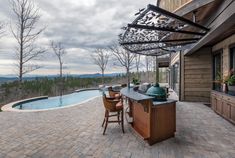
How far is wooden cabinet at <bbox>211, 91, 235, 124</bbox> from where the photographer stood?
462 centimetres

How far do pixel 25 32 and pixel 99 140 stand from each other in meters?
7.98

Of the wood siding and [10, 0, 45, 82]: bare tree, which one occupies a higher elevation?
[10, 0, 45, 82]: bare tree

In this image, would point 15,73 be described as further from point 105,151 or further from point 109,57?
point 109,57

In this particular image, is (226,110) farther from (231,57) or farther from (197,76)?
(197,76)

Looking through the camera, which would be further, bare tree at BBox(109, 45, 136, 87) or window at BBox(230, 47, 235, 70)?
bare tree at BBox(109, 45, 136, 87)

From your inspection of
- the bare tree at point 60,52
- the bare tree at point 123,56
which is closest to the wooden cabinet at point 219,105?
the bare tree at point 60,52

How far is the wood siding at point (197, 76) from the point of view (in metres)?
8.02

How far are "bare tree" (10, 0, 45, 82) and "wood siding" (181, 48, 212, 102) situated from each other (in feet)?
25.7

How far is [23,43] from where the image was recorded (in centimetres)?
914

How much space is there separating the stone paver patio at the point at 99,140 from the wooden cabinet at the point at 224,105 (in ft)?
0.73

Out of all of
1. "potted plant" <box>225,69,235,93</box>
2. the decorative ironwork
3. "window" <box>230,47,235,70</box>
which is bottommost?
"potted plant" <box>225,69,235,93</box>

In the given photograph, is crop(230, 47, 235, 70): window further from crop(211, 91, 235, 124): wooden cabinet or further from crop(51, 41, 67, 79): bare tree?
crop(51, 41, 67, 79): bare tree

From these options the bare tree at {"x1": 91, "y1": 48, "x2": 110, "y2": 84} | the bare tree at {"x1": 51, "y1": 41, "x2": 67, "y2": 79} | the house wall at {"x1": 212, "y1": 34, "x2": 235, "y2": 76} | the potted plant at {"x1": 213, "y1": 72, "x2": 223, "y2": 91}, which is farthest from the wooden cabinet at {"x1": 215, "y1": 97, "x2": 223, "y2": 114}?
the bare tree at {"x1": 91, "y1": 48, "x2": 110, "y2": 84}

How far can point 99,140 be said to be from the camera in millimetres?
3596
